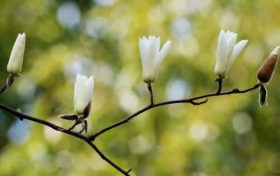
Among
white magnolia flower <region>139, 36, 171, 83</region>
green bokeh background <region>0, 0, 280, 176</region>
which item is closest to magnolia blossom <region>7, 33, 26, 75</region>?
white magnolia flower <region>139, 36, 171, 83</region>

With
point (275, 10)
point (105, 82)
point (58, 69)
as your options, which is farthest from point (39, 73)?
point (275, 10)

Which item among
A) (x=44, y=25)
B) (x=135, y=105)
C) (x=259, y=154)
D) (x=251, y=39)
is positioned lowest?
(x=259, y=154)

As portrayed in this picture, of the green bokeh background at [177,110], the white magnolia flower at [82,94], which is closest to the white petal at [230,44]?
the white magnolia flower at [82,94]

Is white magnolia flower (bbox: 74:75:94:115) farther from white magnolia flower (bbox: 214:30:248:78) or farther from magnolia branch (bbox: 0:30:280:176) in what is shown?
white magnolia flower (bbox: 214:30:248:78)

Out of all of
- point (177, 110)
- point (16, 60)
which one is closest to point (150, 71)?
point (16, 60)

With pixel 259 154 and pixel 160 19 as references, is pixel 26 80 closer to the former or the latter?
pixel 160 19

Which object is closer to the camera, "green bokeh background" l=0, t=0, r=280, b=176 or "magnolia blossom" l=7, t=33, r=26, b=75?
"magnolia blossom" l=7, t=33, r=26, b=75

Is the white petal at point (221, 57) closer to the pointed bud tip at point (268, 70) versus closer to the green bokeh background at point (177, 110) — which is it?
the pointed bud tip at point (268, 70)
